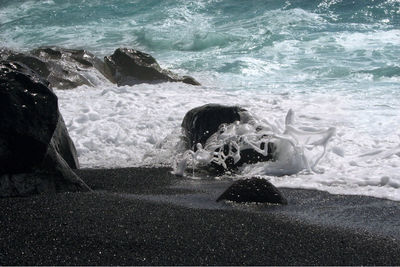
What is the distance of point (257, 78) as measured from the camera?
1079 cm

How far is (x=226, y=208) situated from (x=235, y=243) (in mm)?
719

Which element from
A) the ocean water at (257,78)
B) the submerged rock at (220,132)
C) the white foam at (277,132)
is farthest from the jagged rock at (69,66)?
the submerged rock at (220,132)

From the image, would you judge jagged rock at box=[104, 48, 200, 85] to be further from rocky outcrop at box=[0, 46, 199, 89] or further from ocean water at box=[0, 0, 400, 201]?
ocean water at box=[0, 0, 400, 201]

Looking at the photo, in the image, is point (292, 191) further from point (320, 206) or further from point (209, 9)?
point (209, 9)

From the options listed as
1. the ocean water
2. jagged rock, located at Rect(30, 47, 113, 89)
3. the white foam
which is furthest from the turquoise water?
jagged rock, located at Rect(30, 47, 113, 89)

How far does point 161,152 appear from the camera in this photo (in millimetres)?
5770

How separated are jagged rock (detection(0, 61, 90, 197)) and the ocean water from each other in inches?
58.4

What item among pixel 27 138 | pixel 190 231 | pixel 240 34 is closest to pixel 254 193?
pixel 190 231

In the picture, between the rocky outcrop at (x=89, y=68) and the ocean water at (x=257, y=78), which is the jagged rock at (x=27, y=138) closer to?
the ocean water at (x=257, y=78)

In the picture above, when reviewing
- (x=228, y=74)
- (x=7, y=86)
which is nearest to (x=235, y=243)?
(x=7, y=86)

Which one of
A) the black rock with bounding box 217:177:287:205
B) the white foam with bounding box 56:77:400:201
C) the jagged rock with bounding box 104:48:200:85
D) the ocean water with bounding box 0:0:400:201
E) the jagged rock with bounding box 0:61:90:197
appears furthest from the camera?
the jagged rock with bounding box 104:48:200:85

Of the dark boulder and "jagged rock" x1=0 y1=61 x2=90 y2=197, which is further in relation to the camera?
the dark boulder

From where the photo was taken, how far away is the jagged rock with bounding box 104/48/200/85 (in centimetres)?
1031

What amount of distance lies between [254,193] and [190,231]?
84cm
